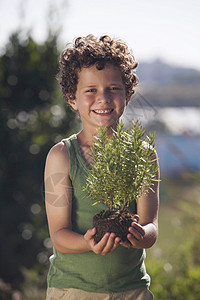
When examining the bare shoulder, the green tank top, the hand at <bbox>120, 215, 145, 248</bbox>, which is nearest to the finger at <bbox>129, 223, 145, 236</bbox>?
the hand at <bbox>120, 215, 145, 248</bbox>

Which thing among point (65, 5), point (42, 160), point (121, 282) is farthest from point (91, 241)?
point (65, 5)

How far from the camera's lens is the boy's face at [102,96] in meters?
1.77

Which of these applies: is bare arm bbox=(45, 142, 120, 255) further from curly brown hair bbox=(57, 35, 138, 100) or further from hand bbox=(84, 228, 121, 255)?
curly brown hair bbox=(57, 35, 138, 100)

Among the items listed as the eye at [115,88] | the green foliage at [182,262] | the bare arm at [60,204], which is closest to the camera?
the bare arm at [60,204]

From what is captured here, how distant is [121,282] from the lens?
1.77 meters

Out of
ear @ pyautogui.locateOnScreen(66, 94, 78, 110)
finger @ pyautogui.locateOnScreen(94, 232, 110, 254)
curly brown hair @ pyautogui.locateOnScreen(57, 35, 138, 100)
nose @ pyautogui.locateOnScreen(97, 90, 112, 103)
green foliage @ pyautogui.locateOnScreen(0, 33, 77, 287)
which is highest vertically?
curly brown hair @ pyautogui.locateOnScreen(57, 35, 138, 100)

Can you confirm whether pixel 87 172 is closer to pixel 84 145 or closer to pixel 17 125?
pixel 84 145

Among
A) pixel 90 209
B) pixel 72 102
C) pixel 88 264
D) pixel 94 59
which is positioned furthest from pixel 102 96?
pixel 88 264

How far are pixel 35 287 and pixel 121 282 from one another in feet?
9.65

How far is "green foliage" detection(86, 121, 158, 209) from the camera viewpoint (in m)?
1.52

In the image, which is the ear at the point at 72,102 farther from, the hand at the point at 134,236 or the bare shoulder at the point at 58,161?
the hand at the point at 134,236

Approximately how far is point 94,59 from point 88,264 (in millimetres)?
860

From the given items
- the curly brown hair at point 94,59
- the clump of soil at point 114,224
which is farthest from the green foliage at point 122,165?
the curly brown hair at point 94,59

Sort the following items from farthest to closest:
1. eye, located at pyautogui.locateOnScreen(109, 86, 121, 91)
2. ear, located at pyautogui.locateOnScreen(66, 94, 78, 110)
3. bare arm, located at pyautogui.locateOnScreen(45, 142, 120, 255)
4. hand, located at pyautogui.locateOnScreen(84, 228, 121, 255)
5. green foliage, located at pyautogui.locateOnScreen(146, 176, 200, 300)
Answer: green foliage, located at pyautogui.locateOnScreen(146, 176, 200, 300), ear, located at pyautogui.locateOnScreen(66, 94, 78, 110), eye, located at pyautogui.locateOnScreen(109, 86, 121, 91), bare arm, located at pyautogui.locateOnScreen(45, 142, 120, 255), hand, located at pyautogui.locateOnScreen(84, 228, 121, 255)
